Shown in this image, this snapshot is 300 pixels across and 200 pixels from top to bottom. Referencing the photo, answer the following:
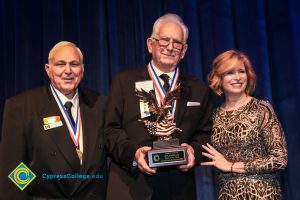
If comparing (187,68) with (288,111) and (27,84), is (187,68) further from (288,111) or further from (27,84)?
(27,84)

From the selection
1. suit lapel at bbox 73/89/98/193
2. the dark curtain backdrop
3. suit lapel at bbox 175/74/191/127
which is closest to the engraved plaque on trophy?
suit lapel at bbox 175/74/191/127

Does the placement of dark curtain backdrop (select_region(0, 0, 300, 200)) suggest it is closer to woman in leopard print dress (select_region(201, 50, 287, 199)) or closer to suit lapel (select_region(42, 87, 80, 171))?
woman in leopard print dress (select_region(201, 50, 287, 199))

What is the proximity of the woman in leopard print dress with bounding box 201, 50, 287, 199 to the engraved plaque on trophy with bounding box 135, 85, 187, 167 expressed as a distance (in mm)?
379

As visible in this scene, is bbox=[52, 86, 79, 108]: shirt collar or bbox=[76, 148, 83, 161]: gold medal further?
bbox=[52, 86, 79, 108]: shirt collar

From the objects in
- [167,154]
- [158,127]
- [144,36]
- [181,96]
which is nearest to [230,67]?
[181,96]

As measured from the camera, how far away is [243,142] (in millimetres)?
2387

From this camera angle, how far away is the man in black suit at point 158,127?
2264mm

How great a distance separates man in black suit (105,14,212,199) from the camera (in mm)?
2264

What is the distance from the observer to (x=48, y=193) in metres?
2.31

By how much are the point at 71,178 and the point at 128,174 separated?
0.35 metres

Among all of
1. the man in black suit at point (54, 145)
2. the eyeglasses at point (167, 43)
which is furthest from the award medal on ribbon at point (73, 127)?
the eyeglasses at point (167, 43)

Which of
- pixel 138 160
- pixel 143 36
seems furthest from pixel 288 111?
pixel 138 160
